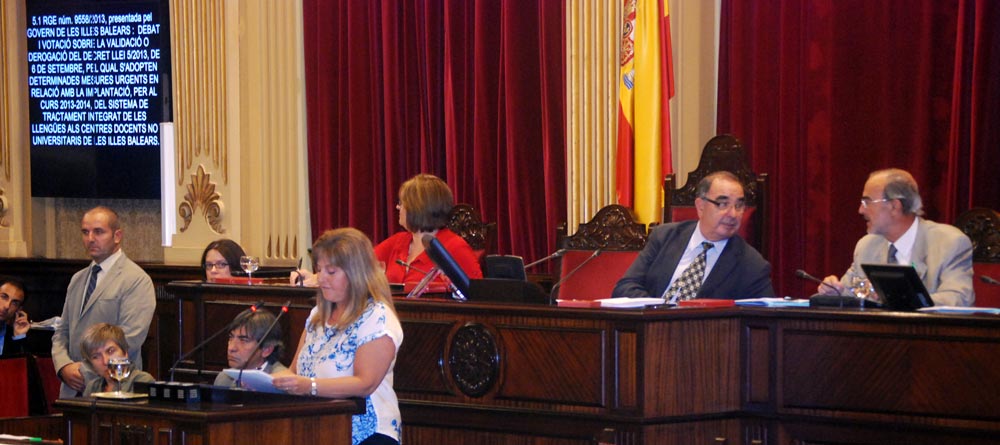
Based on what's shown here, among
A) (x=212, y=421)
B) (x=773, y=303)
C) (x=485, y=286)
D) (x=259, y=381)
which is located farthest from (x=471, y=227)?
(x=212, y=421)

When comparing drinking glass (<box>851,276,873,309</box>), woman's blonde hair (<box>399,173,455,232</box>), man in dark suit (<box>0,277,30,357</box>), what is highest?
woman's blonde hair (<box>399,173,455,232</box>)

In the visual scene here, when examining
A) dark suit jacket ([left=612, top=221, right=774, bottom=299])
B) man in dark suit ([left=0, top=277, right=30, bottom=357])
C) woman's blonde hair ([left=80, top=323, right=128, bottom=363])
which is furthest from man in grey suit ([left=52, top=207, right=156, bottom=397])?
dark suit jacket ([left=612, top=221, right=774, bottom=299])

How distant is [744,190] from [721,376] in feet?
4.95

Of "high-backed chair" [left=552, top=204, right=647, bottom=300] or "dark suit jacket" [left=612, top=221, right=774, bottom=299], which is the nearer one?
"dark suit jacket" [left=612, top=221, right=774, bottom=299]

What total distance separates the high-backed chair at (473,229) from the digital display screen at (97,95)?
293 cm

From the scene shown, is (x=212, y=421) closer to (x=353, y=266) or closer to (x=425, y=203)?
(x=353, y=266)

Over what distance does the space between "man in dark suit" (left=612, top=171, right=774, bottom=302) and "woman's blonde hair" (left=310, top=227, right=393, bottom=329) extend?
1.61m

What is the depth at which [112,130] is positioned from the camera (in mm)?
9430

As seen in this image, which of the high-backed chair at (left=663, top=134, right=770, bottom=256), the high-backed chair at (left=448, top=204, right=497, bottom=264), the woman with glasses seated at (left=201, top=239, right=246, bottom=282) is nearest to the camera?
the high-backed chair at (left=663, top=134, right=770, bottom=256)

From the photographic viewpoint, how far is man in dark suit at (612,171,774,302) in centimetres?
557

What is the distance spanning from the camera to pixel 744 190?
634 cm

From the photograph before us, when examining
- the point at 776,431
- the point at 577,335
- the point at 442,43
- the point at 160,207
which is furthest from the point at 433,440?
the point at 160,207

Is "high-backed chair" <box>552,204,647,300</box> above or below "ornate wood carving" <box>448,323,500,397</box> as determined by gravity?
above

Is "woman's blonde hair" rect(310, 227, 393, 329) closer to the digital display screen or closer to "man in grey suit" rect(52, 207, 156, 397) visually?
"man in grey suit" rect(52, 207, 156, 397)
